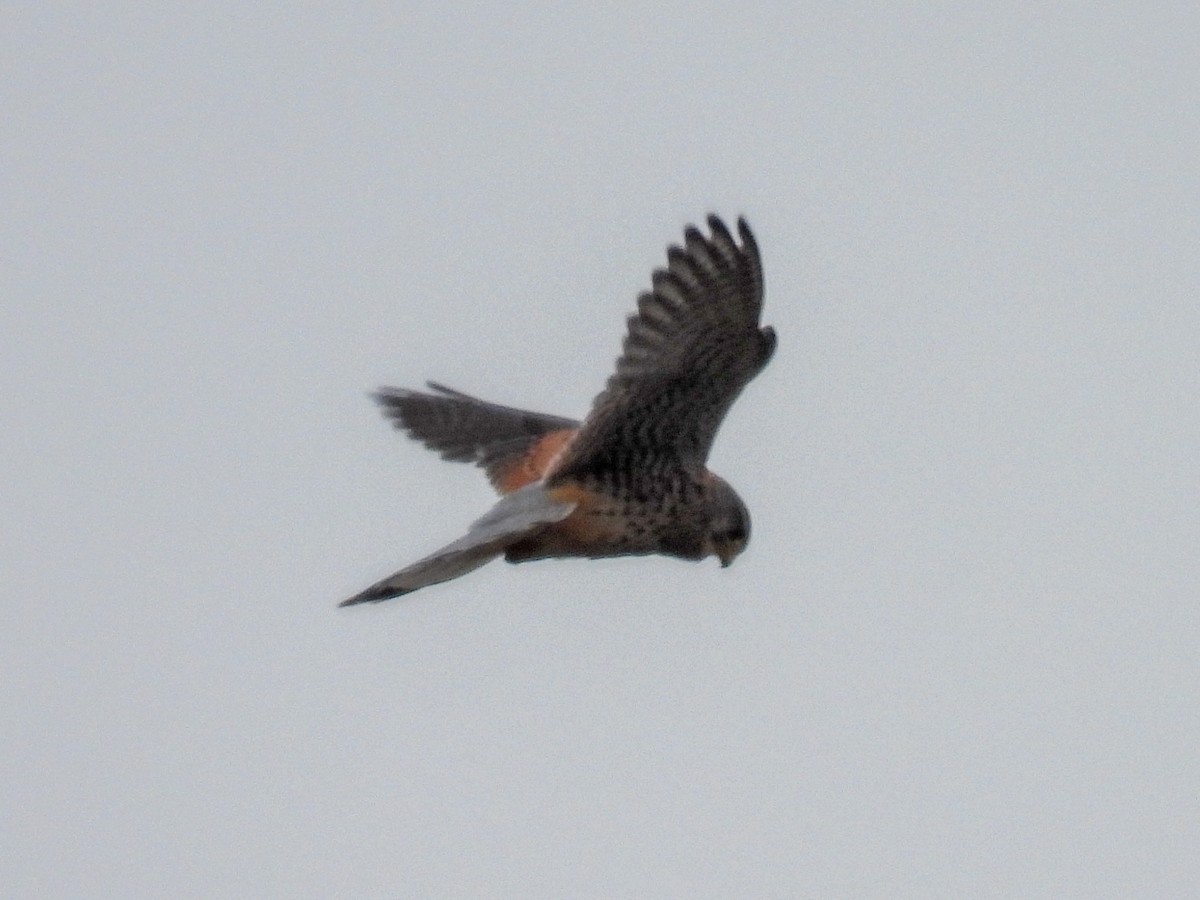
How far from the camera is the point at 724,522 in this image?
8.99 m

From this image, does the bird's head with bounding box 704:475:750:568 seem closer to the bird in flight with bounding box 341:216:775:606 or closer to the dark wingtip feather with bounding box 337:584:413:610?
the bird in flight with bounding box 341:216:775:606

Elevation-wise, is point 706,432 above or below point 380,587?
above

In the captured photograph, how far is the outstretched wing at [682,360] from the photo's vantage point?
8.15 m

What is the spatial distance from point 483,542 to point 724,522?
1.44 metres

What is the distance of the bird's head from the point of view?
29.3 ft

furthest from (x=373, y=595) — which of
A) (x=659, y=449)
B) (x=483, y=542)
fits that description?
(x=659, y=449)

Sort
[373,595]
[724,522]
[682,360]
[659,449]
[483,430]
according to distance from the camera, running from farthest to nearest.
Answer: [483,430]
[724,522]
[659,449]
[682,360]
[373,595]

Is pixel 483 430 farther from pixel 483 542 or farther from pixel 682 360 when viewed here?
pixel 483 542

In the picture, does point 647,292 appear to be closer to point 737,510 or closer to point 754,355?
point 754,355

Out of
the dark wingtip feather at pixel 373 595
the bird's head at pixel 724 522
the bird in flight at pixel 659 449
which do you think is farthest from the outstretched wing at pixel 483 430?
the dark wingtip feather at pixel 373 595

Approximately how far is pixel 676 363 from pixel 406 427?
2392 millimetres

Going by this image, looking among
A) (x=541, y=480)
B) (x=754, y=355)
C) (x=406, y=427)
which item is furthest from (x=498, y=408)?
(x=754, y=355)

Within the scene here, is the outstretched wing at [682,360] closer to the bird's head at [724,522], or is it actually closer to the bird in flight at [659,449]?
the bird in flight at [659,449]

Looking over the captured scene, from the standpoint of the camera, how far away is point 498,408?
10.2 meters
